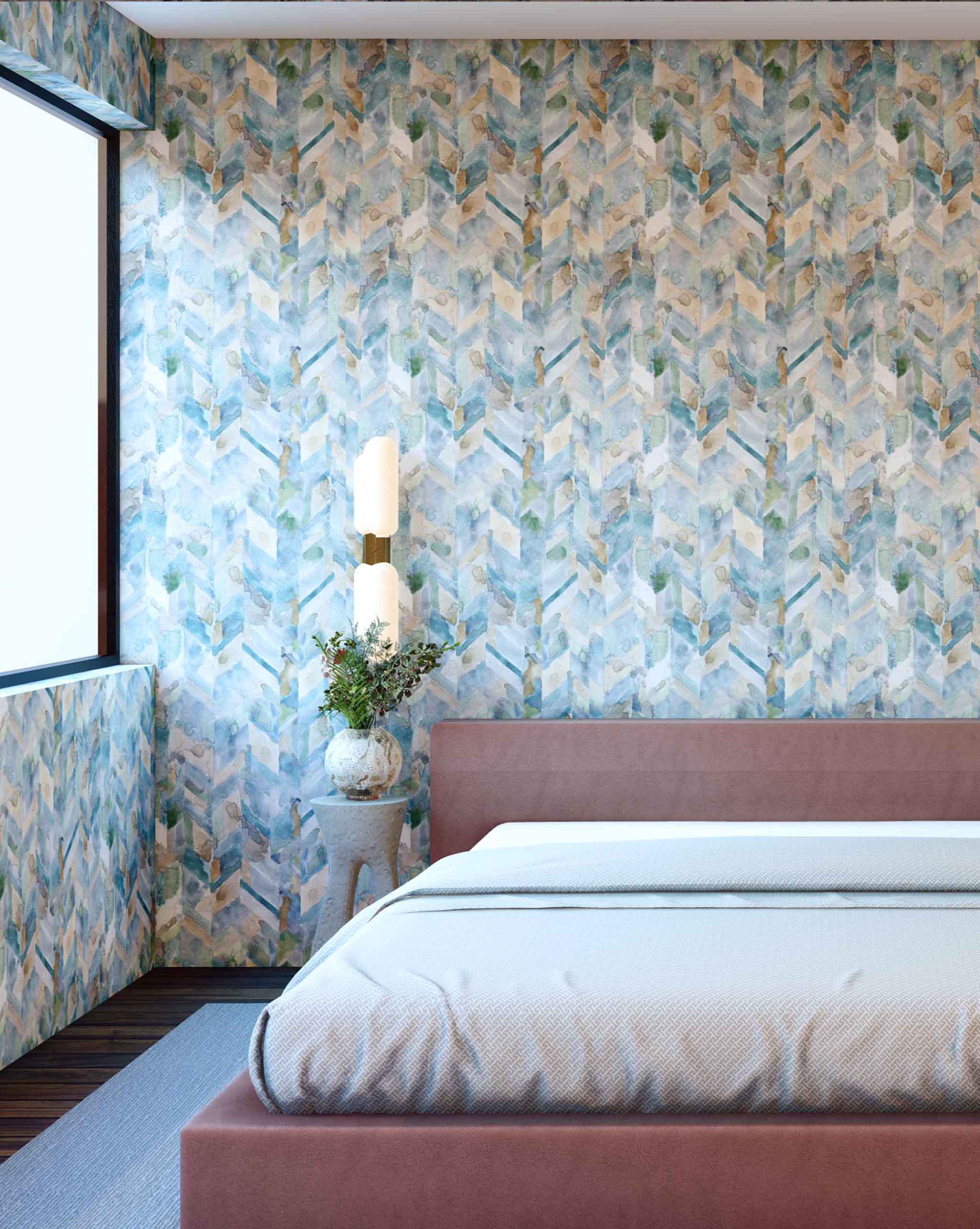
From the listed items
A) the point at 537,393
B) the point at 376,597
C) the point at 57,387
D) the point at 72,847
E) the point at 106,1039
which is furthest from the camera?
the point at 537,393

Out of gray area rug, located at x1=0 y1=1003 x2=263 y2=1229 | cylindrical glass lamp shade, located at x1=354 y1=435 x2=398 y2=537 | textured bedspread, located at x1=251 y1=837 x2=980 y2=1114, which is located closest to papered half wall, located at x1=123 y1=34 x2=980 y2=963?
cylindrical glass lamp shade, located at x1=354 y1=435 x2=398 y2=537

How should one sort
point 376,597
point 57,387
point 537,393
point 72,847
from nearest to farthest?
point 72,847
point 376,597
point 57,387
point 537,393

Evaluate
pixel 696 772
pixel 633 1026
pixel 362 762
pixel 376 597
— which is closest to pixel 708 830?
pixel 696 772

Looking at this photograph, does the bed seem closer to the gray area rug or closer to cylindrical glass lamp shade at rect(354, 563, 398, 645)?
the gray area rug

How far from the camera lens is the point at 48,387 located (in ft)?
12.8

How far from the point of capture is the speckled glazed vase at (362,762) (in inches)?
147

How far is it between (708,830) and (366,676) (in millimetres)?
1087

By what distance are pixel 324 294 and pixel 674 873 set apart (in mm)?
2314

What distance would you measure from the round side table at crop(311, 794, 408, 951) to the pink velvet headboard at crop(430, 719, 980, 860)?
26 cm

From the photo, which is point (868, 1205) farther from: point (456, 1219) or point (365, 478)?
point (365, 478)

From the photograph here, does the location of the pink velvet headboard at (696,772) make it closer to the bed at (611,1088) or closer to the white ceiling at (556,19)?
the bed at (611,1088)

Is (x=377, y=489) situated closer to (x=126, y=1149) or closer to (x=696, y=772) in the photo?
(x=696, y=772)

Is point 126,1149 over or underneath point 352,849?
underneath

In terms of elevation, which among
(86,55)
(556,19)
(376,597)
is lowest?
(376,597)
